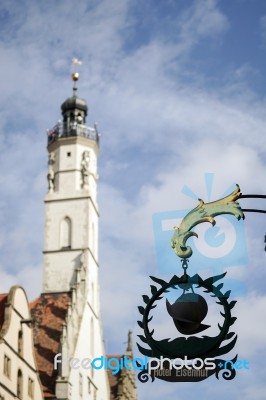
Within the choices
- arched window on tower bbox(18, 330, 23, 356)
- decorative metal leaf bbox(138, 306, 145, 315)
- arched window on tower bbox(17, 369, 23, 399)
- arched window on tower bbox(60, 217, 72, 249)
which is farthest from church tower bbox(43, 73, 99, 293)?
decorative metal leaf bbox(138, 306, 145, 315)

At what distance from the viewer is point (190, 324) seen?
5.25 meters

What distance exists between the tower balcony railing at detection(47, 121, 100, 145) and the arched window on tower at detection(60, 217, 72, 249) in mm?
7646

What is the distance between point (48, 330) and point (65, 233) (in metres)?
10.1

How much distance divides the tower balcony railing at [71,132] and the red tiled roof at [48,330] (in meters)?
13.9

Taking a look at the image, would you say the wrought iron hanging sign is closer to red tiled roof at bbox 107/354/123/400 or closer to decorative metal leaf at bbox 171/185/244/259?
decorative metal leaf at bbox 171/185/244/259

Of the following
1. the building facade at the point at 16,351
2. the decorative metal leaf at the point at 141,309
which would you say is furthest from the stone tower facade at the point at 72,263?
the decorative metal leaf at the point at 141,309

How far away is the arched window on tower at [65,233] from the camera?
2007 inches

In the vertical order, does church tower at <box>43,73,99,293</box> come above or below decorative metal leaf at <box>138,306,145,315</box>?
above

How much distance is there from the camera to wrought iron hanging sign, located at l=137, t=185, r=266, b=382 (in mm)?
5188

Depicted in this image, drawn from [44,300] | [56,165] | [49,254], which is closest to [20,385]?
[44,300]

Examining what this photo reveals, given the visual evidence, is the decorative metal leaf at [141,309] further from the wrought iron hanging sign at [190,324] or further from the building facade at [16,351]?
the building facade at [16,351]

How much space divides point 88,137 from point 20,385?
28.1 meters

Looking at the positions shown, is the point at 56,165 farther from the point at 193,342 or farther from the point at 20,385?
the point at 193,342

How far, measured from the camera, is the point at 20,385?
3131cm
